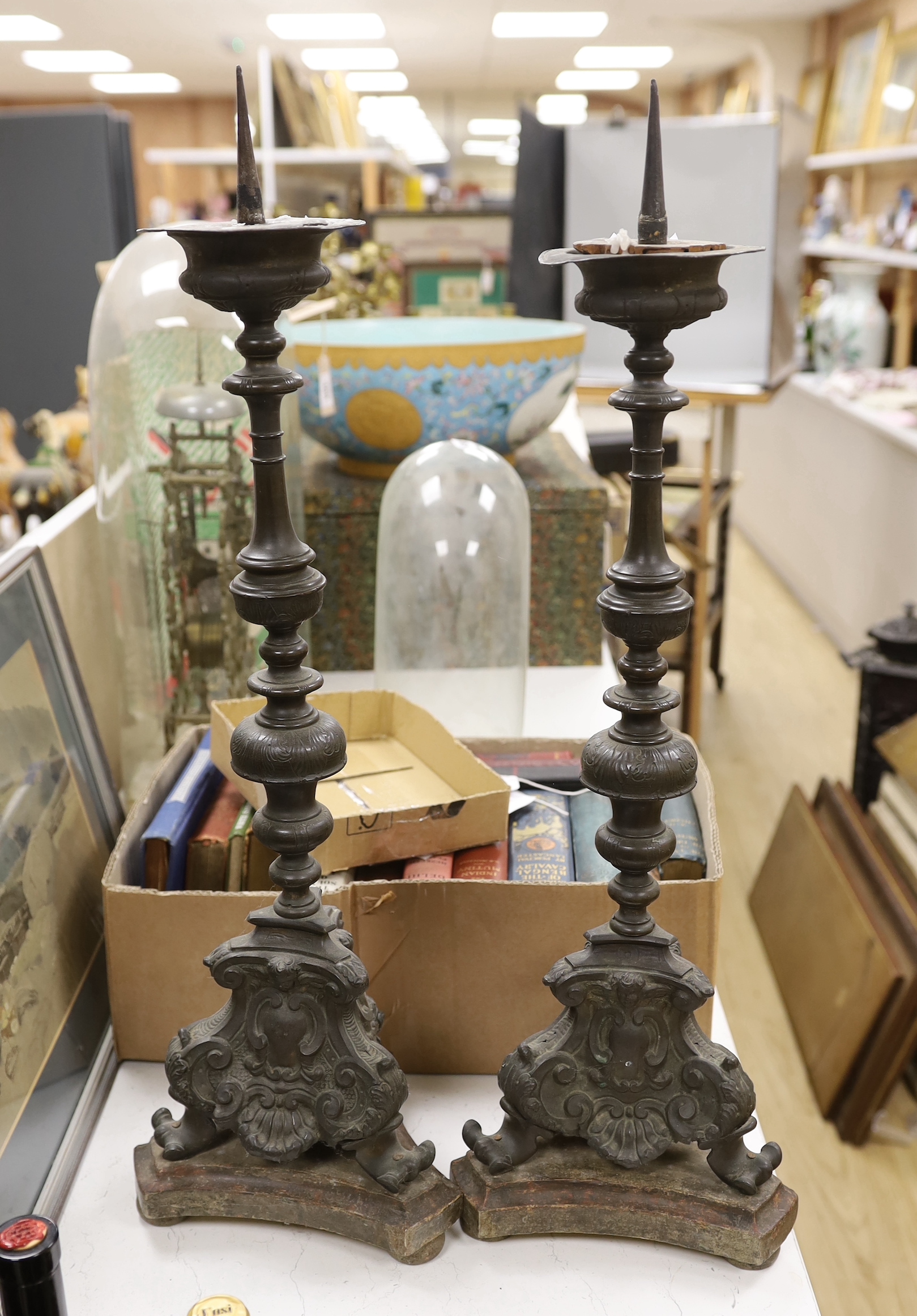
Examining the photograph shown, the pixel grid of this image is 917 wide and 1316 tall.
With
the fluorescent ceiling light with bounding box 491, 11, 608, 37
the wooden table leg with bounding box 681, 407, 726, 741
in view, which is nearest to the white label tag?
the wooden table leg with bounding box 681, 407, 726, 741

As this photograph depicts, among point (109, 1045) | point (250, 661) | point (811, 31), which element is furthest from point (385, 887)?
point (811, 31)

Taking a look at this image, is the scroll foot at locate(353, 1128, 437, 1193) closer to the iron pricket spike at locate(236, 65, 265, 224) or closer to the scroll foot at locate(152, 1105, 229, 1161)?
the scroll foot at locate(152, 1105, 229, 1161)

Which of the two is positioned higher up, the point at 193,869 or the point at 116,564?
the point at 116,564

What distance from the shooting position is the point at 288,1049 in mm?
716

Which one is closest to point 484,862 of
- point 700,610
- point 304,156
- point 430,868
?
point 430,868

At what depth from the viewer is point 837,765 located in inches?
114

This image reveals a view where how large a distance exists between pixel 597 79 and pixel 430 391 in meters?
9.88

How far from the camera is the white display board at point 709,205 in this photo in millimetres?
2098

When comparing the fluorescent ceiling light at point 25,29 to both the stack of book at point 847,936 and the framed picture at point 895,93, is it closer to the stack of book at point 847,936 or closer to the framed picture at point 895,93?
the framed picture at point 895,93

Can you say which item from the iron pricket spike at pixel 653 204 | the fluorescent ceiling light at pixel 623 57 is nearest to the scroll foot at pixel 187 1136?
the iron pricket spike at pixel 653 204

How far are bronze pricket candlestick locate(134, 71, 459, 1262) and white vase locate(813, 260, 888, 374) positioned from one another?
3643 millimetres

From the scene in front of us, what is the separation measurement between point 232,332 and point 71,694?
438 mm

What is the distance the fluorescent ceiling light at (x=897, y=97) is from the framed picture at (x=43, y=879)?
13.7 feet

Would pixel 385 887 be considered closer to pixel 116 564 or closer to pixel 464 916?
pixel 464 916
